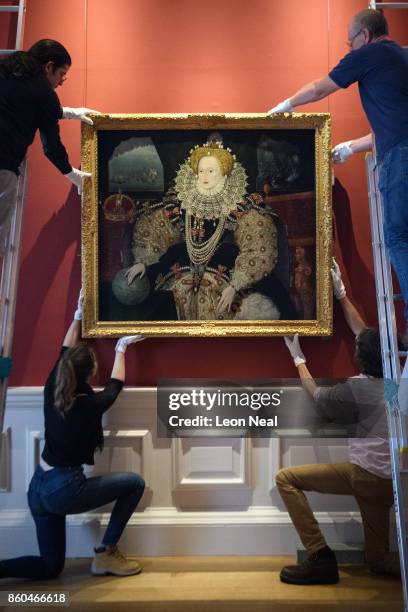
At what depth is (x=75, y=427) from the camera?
317 cm

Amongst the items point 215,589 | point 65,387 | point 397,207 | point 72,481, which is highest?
point 397,207

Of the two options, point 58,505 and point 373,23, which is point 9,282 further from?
point 373,23

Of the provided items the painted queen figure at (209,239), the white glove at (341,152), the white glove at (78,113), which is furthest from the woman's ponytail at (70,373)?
the white glove at (341,152)

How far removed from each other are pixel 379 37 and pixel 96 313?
72.6 inches

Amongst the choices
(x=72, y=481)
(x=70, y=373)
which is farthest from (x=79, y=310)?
(x=72, y=481)

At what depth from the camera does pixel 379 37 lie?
2.95 meters

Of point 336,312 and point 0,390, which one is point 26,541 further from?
point 336,312

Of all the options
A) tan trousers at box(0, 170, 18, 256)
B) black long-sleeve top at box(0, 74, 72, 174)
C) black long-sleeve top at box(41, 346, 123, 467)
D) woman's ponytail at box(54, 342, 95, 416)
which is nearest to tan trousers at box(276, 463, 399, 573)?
black long-sleeve top at box(41, 346, 123, 467)

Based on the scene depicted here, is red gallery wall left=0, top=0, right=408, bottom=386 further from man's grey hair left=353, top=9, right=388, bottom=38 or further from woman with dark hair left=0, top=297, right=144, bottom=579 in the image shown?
man's grey hair left=353, top=9, right=388, bottom=38

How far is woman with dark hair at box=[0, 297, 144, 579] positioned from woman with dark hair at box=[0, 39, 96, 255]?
680mm

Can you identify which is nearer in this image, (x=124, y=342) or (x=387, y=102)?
(x=387, y=102)

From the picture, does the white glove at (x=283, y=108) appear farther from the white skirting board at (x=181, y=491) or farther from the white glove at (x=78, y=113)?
the white skirting board at (x=181, y=491)

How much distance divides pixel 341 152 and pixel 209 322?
1.08 metres

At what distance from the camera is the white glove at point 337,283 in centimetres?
352
